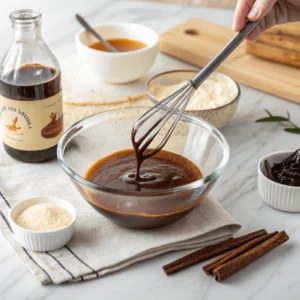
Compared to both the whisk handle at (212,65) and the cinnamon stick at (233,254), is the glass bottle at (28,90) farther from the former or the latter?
the cinnamon stick at (233,254)

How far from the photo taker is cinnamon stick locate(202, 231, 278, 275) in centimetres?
129

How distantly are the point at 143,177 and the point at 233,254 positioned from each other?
0.25 metres

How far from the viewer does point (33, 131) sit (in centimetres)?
158

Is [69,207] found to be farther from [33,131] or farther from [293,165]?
[293,165]

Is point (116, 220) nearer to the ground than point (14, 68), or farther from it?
nearer to the ground

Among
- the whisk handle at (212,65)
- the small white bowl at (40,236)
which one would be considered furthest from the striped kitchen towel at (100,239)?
the whisk handle at (212,65)

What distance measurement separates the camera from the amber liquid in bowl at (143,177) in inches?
52.4

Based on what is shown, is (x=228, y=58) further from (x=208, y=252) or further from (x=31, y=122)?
(x=208, y=252)

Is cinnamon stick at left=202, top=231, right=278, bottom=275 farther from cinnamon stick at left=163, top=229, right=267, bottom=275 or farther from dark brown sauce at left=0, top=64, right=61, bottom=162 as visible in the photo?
dark brown sauce at left=0, top=64, right=61, bottom=162

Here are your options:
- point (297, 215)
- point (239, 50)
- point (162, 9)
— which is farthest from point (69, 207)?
point (162, 9)

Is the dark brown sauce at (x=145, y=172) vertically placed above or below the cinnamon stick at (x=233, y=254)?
above

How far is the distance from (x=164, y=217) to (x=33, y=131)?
0.43 metres

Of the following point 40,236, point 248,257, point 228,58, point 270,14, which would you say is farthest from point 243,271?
point 228,58

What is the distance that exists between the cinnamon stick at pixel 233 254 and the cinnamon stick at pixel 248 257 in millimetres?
13
